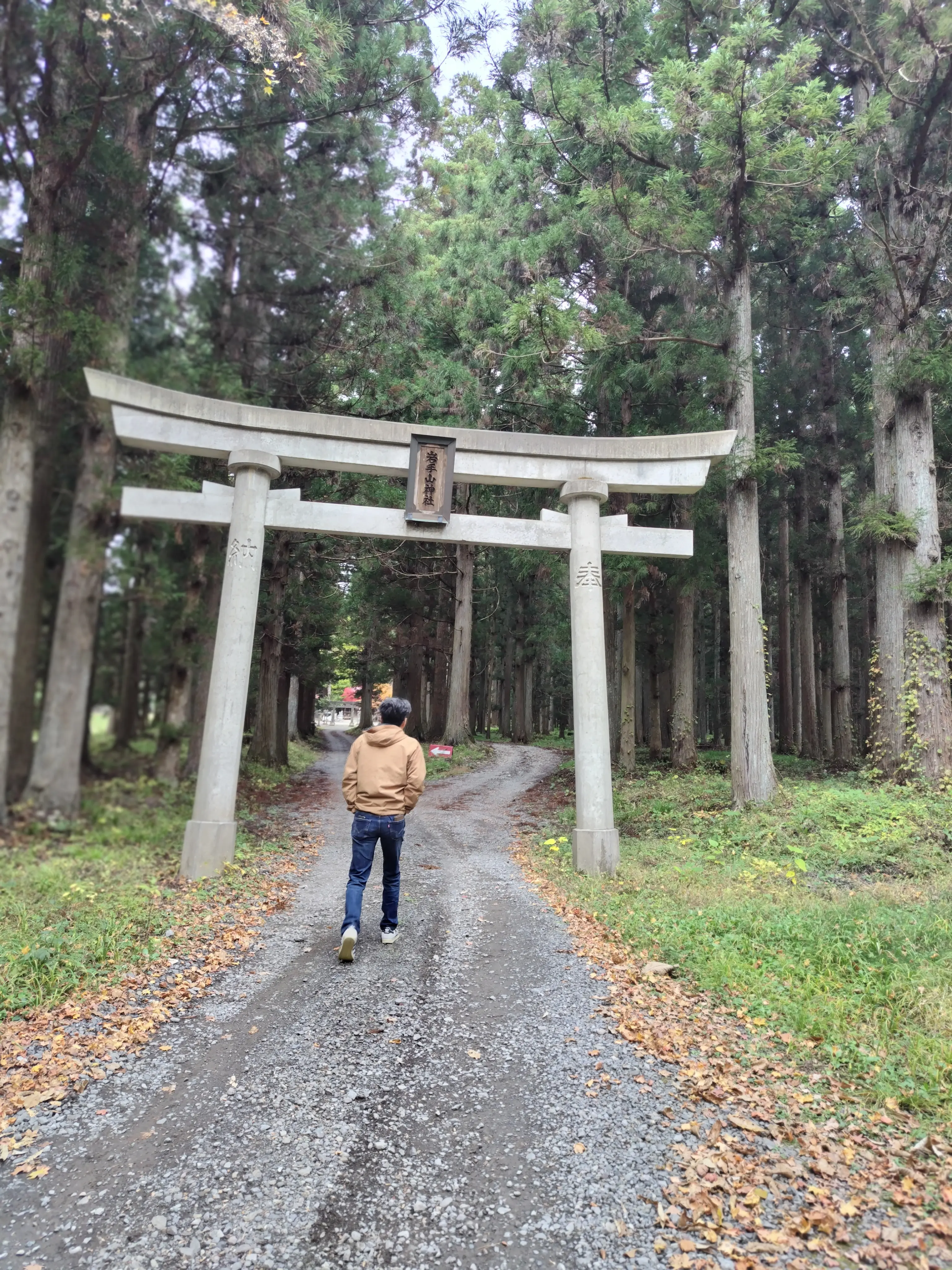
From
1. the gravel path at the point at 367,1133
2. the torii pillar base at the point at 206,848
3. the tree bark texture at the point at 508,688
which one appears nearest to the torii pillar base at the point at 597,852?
the gravel path at the point at 367,1133

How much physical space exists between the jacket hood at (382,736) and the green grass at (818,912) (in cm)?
244

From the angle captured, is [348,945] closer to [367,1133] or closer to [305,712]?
[367,1133]

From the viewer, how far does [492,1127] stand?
2883mm

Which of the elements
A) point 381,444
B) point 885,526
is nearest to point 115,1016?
point 381,444

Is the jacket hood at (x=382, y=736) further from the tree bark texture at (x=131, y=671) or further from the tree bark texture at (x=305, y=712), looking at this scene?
the tree bark texture at (x=305, y=712)

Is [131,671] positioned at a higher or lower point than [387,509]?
Answer: lower

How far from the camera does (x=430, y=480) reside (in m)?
7.78

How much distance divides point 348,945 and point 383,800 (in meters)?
1.00

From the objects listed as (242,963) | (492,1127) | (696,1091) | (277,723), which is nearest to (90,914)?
(242,963)

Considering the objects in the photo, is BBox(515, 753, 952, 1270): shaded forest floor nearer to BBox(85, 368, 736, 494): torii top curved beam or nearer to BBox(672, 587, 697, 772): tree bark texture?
BBox(85, 368, 736, 494): torii top curved beam

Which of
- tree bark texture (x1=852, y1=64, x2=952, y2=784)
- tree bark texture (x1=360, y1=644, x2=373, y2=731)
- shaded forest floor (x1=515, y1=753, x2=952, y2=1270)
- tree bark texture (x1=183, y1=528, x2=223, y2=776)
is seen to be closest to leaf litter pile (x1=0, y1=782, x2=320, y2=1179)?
shaded forest floor (x1=515, y1=753, x2=952, y2=1270)

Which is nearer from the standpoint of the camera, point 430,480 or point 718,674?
point 430,480

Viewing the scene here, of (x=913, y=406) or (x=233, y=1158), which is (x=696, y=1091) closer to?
(x=233, y=1158)

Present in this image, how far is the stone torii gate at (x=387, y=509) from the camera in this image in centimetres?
709
